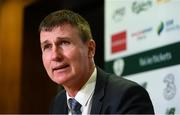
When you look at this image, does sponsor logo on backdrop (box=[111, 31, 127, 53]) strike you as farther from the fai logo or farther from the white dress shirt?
the white dress shirt

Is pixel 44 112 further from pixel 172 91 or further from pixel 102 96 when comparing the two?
pixel 102 96

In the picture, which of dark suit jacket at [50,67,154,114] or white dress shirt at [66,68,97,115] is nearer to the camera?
dark suit jacket at [50,67,154,114]

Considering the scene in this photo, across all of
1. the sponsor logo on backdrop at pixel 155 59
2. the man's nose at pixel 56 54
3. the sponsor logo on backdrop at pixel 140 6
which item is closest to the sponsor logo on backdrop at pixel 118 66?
the sponsor logo on backdrop at pixel 155 59

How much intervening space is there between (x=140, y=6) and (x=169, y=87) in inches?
28.6

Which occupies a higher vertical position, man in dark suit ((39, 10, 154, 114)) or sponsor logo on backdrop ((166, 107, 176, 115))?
man in dark suit ((39, 10, 154, 114))

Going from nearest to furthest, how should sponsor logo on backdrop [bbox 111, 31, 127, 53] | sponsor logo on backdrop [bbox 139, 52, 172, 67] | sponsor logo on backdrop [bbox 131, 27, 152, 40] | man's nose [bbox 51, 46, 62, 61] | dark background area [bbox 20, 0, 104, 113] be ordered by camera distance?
man's nose [bbox 51, 46, 62, 61] → sponsor logo on backdrop [bbox 139, 52, 172, 67] → sponsor logo on backdrop [bbox 131, 27, 152, 40] → sponsor logo on backdrop [bbox 111, 31, 127, 53] → dark background area [bbox 20, 0, 104, 113]

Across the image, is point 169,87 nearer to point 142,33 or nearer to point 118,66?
point 142,33

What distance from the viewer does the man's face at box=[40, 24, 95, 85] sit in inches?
93.0

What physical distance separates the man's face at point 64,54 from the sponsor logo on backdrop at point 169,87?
939mm

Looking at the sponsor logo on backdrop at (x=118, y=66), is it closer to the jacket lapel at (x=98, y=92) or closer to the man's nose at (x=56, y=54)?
the jacket lapel at (x=98, y=92)

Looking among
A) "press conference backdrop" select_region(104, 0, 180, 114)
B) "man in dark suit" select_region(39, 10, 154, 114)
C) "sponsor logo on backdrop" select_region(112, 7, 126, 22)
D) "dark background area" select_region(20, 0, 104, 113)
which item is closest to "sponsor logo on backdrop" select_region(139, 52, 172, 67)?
"press conference backdrop" select_region(104, 0, 180, 114)

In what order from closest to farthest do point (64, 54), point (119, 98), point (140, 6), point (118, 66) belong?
point (119, 98) < point (64, 54) < point (140, 6) < point (118, 66)

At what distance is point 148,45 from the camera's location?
11.3ft

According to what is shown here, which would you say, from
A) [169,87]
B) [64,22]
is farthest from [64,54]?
[169,87]
